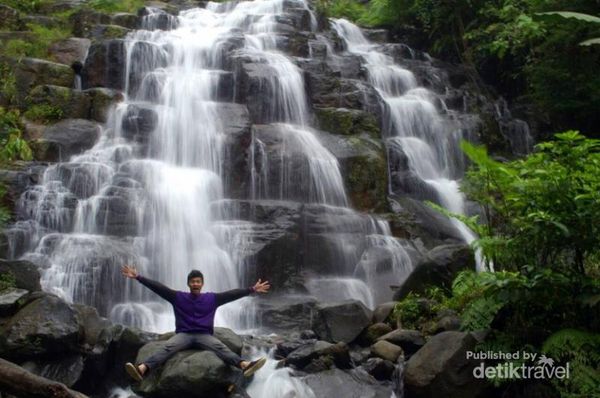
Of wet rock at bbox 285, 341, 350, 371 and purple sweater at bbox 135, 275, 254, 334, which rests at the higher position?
purple sweater at bbox 135, 275, 254, 334

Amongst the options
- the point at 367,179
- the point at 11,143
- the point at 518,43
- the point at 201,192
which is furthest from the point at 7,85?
the point at 518,43

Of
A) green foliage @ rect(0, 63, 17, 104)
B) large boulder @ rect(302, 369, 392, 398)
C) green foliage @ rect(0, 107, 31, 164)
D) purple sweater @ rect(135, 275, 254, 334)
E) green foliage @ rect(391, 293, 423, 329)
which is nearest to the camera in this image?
purple sweater @ rect(135, 275, 254, 334)

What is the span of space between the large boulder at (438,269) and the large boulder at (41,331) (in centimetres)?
513

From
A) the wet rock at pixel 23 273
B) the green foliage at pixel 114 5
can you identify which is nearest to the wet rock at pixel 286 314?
the wet rock at pixel 23 273

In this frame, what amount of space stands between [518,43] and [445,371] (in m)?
13.8

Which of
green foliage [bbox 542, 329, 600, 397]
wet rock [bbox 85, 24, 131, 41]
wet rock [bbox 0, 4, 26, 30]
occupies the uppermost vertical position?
wet rock [bbox 0, 4, 26, 30]

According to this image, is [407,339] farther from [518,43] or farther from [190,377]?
[518,43]

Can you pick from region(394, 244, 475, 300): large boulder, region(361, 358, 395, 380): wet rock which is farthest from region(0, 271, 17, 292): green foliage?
region(394, 244, 475, 300): large boulder

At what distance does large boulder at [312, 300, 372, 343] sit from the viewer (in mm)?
8320

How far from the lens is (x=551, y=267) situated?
6.34m

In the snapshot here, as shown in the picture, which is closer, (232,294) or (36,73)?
(232,294)

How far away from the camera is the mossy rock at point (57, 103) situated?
14164 mm

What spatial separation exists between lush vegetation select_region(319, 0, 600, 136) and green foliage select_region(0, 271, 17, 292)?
990 cm

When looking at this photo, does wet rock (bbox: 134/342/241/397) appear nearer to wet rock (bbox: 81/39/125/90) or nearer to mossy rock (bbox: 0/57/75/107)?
mossy rock (bbox: 0/57/75/107)
